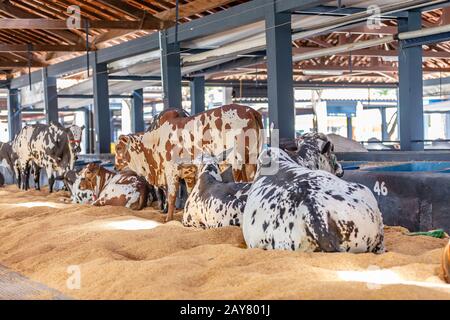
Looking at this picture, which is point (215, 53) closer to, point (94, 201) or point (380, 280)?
point (94, 201)

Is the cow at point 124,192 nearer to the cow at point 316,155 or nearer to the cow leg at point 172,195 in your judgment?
the cow leg at point 172,195

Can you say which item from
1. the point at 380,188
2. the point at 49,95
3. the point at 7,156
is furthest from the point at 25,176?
the point at 380,188

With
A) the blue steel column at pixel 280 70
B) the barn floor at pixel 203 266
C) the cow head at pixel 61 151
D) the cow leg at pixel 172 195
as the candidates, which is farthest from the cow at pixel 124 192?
the cow head at pixel 61 151

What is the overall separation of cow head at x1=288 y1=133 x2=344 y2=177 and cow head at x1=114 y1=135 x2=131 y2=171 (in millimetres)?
2854

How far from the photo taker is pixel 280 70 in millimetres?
8625

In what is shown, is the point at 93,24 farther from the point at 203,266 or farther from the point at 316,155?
the point at 203,266

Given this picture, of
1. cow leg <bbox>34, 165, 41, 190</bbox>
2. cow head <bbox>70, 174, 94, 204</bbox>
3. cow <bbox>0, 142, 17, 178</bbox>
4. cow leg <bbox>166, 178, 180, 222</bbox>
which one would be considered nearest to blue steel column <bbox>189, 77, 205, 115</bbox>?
cow <bbox>0, 142, 17, 178</bbox>

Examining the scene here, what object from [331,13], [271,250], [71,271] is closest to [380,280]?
[271,250]

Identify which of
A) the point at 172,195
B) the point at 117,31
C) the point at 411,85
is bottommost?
the point at 172,195

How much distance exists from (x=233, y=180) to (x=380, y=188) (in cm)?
151

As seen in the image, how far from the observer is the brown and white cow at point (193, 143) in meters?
7.42

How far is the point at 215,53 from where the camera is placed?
11.6 metres

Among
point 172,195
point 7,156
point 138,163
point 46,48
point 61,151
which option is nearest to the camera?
point 172,195
